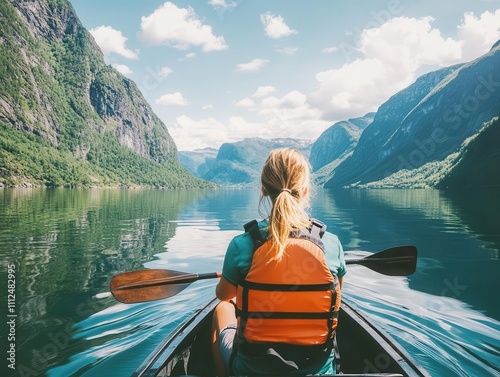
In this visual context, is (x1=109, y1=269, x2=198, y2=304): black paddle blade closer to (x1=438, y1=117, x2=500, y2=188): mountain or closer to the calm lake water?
the calm lake water

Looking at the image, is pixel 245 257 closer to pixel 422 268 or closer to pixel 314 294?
pixel 314 294

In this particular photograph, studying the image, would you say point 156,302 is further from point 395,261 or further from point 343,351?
point 395,261

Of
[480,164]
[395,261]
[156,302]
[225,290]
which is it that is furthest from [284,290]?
[480,164]

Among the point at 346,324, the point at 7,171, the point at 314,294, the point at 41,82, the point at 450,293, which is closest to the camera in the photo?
the point at 314,294

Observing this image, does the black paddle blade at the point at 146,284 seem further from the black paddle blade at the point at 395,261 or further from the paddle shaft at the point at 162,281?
the black paddle blade at the point at 395,261

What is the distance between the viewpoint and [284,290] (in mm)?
3188

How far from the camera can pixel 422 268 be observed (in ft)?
43.4

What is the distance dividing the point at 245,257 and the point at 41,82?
21570 cm

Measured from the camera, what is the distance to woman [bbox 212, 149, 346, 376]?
10.4 feet

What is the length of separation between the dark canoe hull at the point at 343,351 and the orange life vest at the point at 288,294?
1349 mm

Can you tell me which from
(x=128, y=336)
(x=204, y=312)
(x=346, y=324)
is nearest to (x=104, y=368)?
(x=128, y=336)

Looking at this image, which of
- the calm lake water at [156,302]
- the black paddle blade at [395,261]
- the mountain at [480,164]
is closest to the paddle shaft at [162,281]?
the calm lake water at [156,302]

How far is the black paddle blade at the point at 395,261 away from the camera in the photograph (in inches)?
211

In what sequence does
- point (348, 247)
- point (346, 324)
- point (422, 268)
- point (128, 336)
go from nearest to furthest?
point (346, 324) < point (128, 336) < point (422, 268) < point (348, 247)
